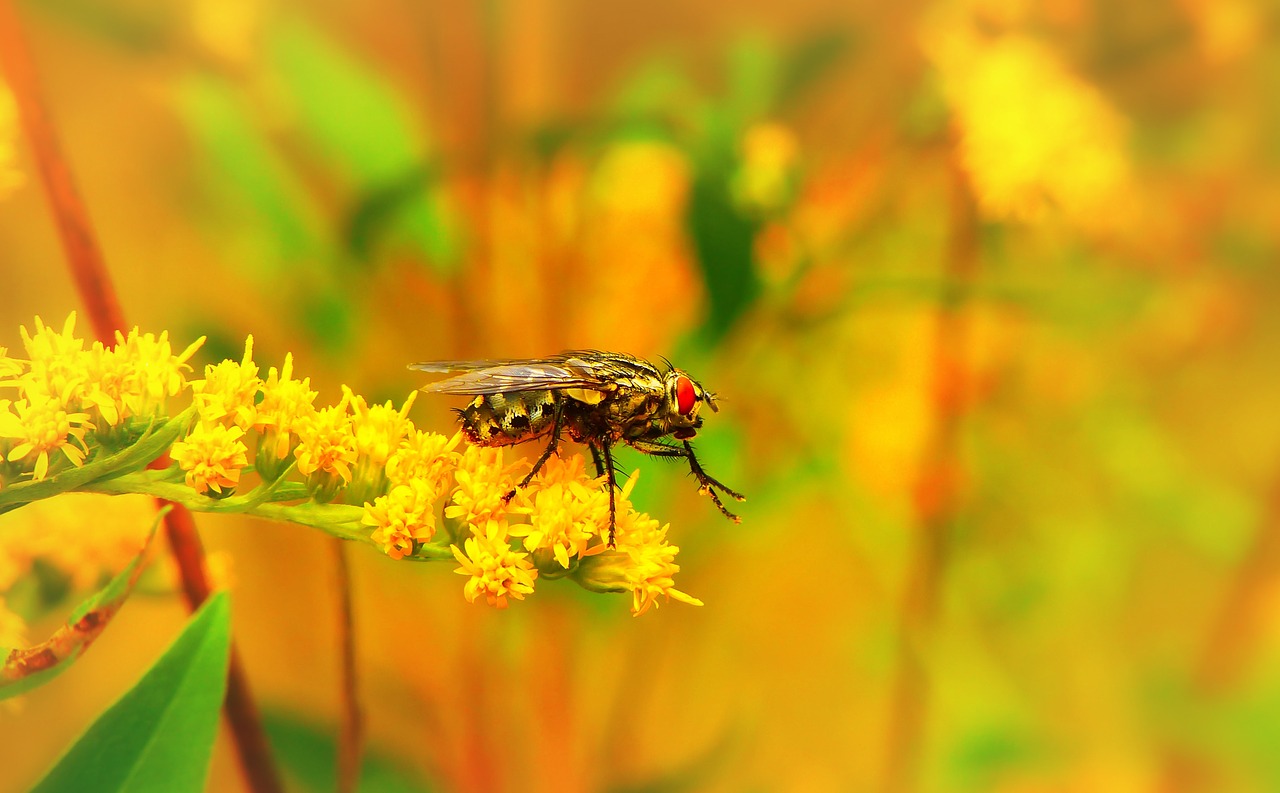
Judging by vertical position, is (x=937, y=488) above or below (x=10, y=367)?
below

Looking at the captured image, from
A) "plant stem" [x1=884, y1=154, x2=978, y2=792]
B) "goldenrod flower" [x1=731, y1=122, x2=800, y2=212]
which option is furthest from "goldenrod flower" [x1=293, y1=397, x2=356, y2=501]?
"plant stem" [x1=884, y1=154, x2=978, y2=792]

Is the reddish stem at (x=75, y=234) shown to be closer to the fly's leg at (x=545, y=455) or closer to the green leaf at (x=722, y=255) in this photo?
the fly's leg at (x=545, y=455)

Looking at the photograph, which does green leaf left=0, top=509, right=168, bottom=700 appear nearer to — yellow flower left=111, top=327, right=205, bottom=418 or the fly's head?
yellow flower left=111, top=327, right=205, bottom=418

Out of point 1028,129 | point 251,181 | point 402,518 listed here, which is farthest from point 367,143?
point 1028,129

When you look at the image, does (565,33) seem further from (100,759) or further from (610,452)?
(100,759)

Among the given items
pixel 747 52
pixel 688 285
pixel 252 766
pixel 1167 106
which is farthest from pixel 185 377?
pixel 1167 106

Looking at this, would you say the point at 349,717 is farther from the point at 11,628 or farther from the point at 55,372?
the point at 55,372

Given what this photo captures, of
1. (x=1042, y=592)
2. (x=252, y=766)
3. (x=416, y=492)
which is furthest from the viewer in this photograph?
(x=1042, y=592)
